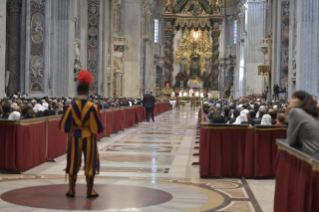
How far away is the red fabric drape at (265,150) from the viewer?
8734 mm

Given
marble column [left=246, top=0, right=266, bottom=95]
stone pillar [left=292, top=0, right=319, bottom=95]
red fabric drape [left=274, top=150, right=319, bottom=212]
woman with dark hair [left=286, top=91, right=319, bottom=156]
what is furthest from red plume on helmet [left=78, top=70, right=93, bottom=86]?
marble column [left=246, top=0, right=266, bottom=95]

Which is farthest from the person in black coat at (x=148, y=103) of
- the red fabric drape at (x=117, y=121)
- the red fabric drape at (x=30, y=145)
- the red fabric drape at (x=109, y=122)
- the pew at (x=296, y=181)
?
the pew at (x=296, y=181)

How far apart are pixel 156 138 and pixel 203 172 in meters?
7.72

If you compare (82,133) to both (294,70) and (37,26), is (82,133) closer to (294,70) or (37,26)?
(37,26)

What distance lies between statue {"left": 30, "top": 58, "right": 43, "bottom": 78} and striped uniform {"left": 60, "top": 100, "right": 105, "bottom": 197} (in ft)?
53.6

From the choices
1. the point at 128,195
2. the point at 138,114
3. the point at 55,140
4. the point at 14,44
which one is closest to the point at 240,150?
the point at 128,195

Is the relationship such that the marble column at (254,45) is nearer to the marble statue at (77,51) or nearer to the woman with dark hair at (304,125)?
the marble statue at (77,51)

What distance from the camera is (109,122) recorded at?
17.3m

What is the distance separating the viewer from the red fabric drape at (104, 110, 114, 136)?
16723mm

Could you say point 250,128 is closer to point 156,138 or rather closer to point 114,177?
point 114,177

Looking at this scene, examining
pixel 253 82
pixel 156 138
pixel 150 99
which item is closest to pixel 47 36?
pixel 150 99

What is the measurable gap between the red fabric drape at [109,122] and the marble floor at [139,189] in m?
5.17

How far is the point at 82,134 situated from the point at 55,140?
4.53m

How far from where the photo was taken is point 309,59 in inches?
799
